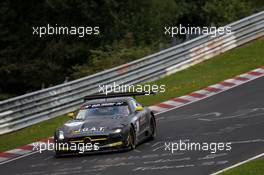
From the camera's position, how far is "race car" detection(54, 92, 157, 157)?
19.2m

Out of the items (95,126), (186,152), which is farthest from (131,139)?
(186,152)

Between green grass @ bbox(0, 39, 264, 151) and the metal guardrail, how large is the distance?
1.04 feet

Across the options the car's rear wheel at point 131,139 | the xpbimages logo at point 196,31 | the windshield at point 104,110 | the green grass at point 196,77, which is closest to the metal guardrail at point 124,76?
the xpbimages logo at point 196,31

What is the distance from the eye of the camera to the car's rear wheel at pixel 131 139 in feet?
63.5

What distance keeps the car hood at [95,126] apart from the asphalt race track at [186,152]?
58 cm

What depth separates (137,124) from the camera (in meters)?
20.2

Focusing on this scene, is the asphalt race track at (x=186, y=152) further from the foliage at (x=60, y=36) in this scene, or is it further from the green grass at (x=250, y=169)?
the foliage at (x=60, y=36)

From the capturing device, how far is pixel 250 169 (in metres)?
15.4

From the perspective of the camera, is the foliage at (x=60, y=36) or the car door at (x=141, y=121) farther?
the foliage at (x=60, y=36)

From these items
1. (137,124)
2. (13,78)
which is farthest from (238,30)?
(137,124)

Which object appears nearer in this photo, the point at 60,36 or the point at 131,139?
the point at 131,139

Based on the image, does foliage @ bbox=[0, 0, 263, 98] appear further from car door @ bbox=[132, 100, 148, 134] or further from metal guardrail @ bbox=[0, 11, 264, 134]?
car door @ bbox=[132, 100, 148, 134]

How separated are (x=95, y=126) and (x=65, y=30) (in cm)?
2256

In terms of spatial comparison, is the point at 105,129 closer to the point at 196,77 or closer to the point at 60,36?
the point at 196,77
